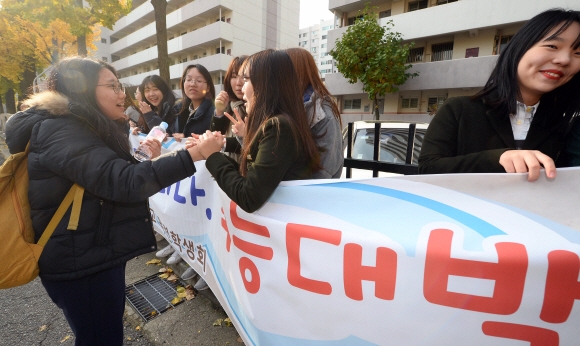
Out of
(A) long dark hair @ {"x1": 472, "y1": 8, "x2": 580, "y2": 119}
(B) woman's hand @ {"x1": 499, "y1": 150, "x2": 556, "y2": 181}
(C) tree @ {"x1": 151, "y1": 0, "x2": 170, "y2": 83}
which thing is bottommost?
(B) woman's hand @ {"x1": 499, "y1": 150, "x2": 556, "y2": 181}

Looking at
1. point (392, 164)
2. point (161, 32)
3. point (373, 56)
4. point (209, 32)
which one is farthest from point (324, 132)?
point (209, 32)

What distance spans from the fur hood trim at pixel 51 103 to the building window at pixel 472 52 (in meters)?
20.2

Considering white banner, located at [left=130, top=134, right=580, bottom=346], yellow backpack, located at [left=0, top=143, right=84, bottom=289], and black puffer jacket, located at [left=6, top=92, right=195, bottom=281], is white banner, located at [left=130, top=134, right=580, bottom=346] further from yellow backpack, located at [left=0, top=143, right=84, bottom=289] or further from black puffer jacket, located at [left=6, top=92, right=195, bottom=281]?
yellow backpack, located at [left=0, top=143, right=84, bottom=289]

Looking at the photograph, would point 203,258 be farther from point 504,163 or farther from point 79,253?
point 504,163

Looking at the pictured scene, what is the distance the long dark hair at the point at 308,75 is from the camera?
5.24 ft

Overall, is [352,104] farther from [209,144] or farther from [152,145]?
[209,144]

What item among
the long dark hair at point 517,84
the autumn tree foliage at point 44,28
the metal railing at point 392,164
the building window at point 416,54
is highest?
Answer: the building window at point 416,54

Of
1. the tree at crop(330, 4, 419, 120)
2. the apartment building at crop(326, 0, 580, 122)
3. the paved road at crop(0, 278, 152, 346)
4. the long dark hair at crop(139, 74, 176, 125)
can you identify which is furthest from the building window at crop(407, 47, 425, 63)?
the paved road at crop(0, 278, 152, 346)

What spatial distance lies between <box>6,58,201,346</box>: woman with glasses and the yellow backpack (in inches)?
1.2

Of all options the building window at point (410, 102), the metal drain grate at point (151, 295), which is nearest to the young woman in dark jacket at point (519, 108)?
the metal drain grate at point (151, 295)

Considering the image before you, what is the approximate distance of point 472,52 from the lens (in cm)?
1672

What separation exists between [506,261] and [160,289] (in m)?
2.81

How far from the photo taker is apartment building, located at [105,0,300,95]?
26016 mm

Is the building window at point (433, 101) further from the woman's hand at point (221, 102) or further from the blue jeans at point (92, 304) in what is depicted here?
the blue jeans at point (92, 304)
